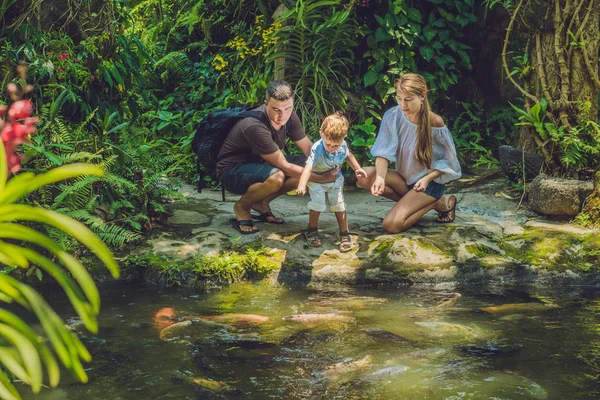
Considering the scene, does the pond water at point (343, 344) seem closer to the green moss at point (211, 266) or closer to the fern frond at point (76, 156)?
the green moss at point (211, 266)

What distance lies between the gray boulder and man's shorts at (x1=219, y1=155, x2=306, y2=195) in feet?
8.74

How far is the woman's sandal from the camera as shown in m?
6.54

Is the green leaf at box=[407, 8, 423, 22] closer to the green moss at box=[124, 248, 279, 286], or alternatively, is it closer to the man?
the man

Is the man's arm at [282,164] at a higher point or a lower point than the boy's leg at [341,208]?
higher

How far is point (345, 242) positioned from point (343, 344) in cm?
169

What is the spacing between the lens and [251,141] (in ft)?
21.6

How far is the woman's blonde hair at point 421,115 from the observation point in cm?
639

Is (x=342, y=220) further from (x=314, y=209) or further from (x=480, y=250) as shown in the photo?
(x=480, y=250)

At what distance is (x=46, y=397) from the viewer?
4.09 meters

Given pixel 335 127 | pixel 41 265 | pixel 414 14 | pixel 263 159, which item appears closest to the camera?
pixel 41 265

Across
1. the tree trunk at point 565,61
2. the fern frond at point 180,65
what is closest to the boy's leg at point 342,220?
the tree trunk at point 565,61

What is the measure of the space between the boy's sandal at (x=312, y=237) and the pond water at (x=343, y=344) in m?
0.56

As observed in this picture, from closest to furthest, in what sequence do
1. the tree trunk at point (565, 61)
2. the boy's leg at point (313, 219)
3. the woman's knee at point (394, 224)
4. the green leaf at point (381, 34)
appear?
the boy's leg at point (313, 219), the woman's knee at point (394, 224), the tree trunk at point (565, 61), the green leaf at point (381, 34)

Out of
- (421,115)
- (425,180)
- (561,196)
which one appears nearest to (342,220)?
(425,180)
